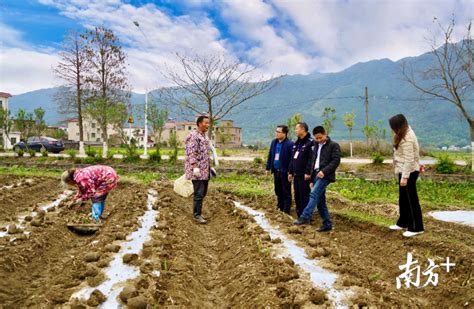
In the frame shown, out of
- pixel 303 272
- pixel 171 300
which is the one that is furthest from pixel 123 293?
pixel 303 272

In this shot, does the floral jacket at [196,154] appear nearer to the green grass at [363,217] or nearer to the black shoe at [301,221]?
the black shoe at [301,221]

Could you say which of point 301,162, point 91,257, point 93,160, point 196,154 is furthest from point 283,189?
point 93,160

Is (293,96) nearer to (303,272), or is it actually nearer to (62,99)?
(62,99)

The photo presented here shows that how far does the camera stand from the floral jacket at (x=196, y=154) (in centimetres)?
693

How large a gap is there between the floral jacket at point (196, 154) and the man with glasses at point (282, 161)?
1.49 metres

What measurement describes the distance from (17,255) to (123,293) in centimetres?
206

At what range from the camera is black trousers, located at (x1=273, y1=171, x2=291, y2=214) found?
7731mm

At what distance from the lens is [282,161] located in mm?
7684

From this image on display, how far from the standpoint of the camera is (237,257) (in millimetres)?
4883

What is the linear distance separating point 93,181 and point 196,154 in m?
1.71

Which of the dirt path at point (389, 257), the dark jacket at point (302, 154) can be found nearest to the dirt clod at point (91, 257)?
the dirt path at point (389, 257)

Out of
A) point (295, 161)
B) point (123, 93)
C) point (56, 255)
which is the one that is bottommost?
point (56, 255)

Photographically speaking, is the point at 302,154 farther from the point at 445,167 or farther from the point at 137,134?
the point at 137,134

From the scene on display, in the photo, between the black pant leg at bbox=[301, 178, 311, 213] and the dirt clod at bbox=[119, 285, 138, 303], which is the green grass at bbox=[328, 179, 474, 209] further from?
the dirt clod at bbox=[119, 285, 138, 303]
